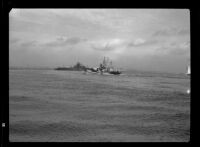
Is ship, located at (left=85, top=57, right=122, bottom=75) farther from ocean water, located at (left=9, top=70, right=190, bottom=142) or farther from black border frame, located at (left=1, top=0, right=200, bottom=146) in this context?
black border frame, located at (left=1, top=0, right=200, bottom=146)

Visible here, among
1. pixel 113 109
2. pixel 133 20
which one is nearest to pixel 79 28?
pixel 133 20

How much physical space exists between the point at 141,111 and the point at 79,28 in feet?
57.7

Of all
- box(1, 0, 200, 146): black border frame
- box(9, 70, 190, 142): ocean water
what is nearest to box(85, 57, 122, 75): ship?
box(9, 70, 190, 142): ocean water
